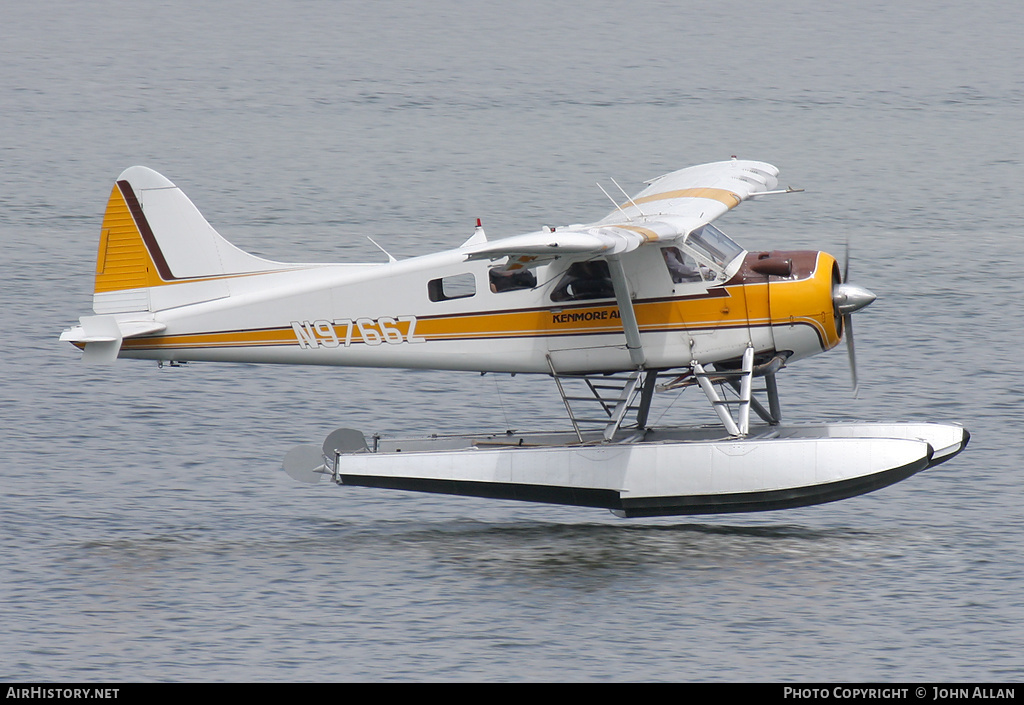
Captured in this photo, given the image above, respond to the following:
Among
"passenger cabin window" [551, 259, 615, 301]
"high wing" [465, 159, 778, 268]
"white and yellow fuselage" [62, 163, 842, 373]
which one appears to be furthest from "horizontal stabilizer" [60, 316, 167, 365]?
"passenger cabin window" [551, 259, 615, 301]

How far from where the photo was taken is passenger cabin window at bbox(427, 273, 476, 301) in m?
14.7

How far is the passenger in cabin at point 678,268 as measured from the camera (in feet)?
47.5

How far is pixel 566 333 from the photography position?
14727 millimetres

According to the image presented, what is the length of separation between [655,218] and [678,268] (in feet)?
2.03

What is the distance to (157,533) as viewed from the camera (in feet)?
50.6

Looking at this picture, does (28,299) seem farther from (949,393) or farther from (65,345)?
(949,393)

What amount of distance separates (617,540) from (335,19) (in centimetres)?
4378

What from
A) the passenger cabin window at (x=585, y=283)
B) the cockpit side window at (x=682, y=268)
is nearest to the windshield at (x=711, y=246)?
the cockpit side window at (x=682, y=268)

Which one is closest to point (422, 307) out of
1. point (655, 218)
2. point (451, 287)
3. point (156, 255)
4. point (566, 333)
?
point (451, 287)

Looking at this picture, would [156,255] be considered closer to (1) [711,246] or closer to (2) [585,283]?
(2) [585,283]

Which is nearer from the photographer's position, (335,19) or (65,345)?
(65,345)

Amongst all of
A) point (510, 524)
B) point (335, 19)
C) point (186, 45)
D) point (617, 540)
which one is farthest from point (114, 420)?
point (335, 19)

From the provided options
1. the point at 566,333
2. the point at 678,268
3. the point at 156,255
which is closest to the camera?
the point at 678,268
